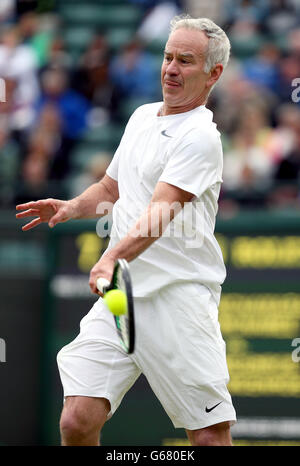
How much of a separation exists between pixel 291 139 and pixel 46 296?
2647 millimetres

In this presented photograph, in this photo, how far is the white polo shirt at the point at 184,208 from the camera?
14.5ft

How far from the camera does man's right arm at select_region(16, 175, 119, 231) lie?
4.81 metres

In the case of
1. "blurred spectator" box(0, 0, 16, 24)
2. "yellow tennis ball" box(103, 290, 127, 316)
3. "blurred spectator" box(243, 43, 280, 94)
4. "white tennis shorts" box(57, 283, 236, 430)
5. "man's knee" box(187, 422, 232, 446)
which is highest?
"blurred spectator" box(0, 0, 16, 24)

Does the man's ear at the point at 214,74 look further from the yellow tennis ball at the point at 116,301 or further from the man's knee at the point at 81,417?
the man's knee at the point at 81,417

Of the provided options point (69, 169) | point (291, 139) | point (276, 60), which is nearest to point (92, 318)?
point (291, 139)

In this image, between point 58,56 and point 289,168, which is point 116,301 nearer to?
point 289,168

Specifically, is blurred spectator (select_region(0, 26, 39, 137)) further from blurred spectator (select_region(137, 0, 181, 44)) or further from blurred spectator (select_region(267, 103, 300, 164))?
blurred spectator (select_region(267, 103, 300, 164))

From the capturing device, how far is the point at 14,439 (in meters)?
8.09

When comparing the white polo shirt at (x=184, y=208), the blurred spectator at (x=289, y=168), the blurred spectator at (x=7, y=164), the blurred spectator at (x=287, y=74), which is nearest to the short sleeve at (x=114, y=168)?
the white polo shirt at (x=184, y=208)

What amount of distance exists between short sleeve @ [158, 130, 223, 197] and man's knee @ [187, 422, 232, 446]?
1.06 meters

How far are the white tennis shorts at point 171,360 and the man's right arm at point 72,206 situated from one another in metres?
0.56

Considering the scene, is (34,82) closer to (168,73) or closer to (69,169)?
(69,169)

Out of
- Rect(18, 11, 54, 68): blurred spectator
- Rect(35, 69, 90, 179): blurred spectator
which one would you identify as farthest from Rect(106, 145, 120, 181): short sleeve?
Rect(18, 11, 54, 68): blurred spectator

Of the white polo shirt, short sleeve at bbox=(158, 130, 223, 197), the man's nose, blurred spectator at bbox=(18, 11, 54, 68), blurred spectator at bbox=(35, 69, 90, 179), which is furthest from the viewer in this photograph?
blurred spectator at bbox=(18, 11, 54, 68)
